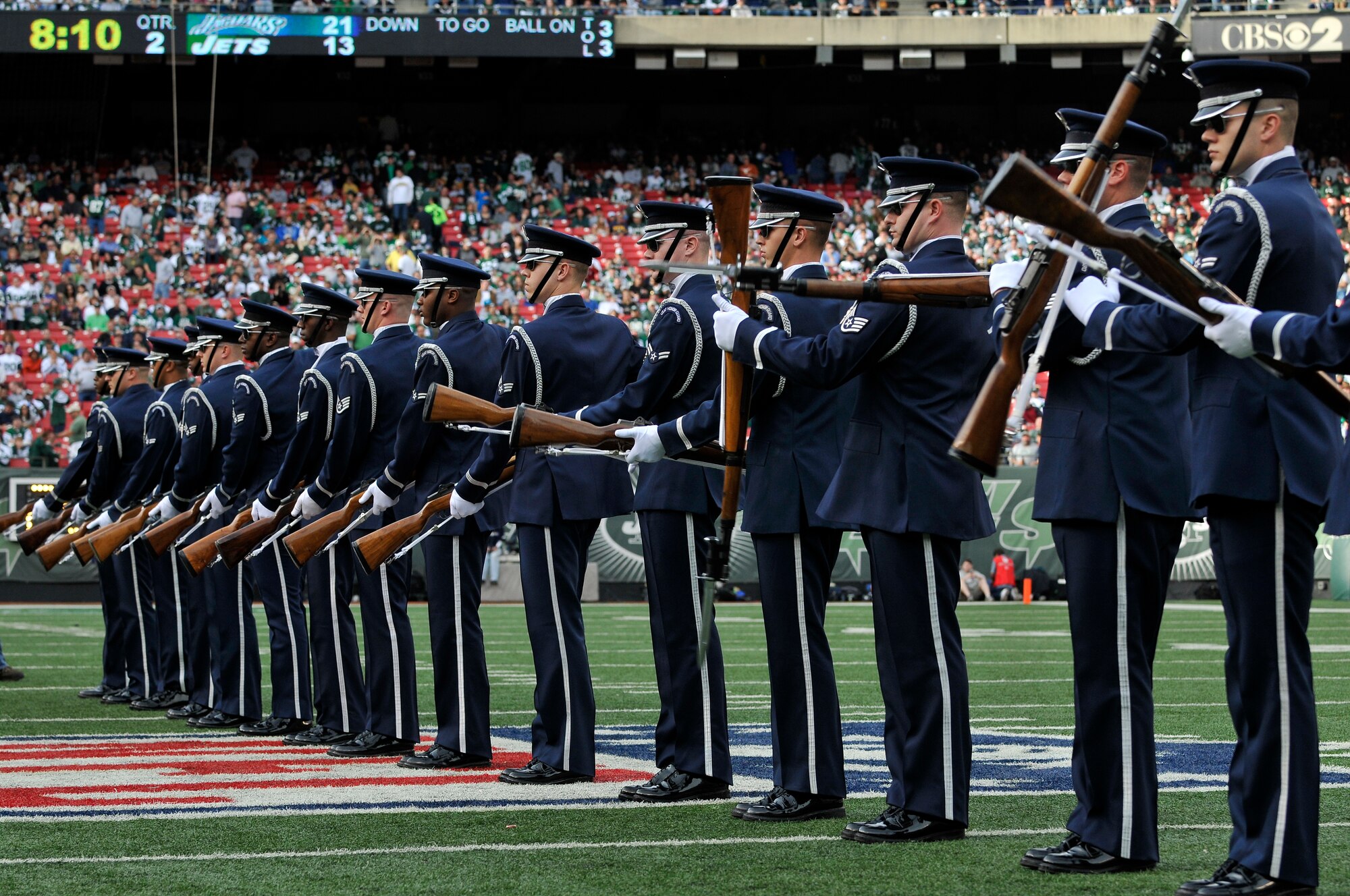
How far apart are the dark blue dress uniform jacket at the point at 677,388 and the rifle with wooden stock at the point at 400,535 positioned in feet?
3.65

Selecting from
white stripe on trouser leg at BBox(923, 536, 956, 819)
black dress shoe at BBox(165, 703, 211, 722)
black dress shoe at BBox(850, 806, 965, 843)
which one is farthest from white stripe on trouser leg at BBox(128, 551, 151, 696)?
white stripe on trouser leg at BBox(923, 536, 956, 819)

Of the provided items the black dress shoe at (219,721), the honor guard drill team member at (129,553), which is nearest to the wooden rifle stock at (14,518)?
the honor guard drill team member at (129,553)

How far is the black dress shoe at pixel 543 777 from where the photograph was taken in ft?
22.6

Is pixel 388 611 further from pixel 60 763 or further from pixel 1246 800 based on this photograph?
pixel 1246 800

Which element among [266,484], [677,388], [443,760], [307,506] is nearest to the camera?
[677,388]

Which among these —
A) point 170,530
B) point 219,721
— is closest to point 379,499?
point 219,721

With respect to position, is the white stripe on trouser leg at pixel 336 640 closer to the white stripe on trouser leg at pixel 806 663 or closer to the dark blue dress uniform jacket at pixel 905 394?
the white stripe on trouser leg at pixel 806 663

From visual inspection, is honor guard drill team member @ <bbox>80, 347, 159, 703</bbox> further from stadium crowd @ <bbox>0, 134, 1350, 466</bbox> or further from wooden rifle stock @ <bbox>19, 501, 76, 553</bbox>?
stadium crowd @ <bbox>0, 134, 1350, 466</bbox>

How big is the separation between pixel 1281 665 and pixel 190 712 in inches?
282

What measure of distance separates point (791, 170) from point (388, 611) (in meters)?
27.5

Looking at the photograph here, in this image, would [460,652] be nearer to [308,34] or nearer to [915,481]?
[915,481]

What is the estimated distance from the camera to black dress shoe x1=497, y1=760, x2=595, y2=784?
22.6 feet

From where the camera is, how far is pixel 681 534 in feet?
21.6

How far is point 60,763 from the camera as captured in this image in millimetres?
7559
